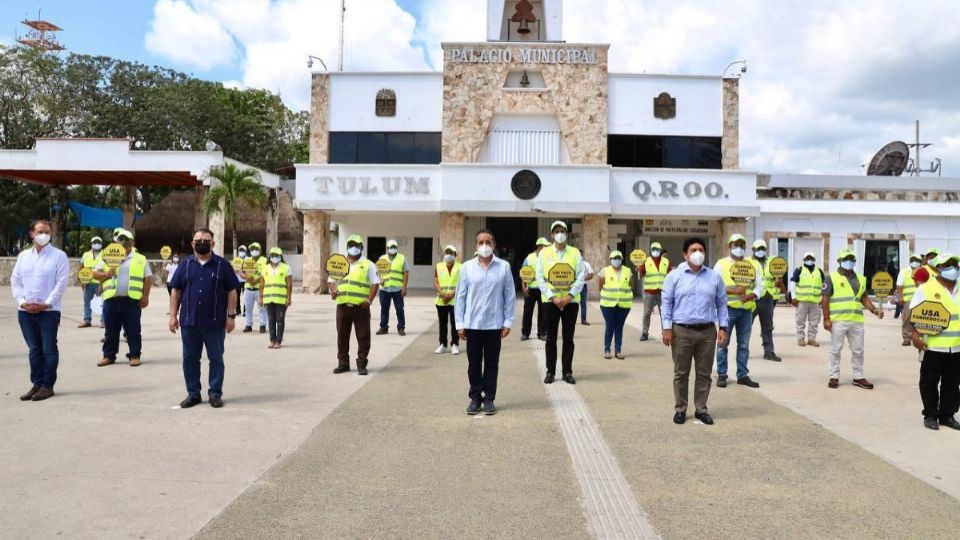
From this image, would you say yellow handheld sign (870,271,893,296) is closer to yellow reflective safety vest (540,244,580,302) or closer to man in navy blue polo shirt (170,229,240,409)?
yellow reflective safety vest (540,244,580,302)

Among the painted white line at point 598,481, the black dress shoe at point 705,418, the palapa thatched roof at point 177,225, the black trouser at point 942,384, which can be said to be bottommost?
the painted white line at point 598,481

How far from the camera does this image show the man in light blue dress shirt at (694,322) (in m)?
6.80

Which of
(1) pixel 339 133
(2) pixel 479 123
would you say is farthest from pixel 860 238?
(1) pixel 339 133

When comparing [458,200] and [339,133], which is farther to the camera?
[339,133]

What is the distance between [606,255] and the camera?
26.2m

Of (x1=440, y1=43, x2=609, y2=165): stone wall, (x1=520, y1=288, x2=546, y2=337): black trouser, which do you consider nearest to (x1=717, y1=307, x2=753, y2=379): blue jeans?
(x1=520, y1=288, x2=546, y2=337): black trouser

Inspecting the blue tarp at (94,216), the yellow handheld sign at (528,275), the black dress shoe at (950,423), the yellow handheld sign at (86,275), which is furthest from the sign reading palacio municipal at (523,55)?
the blue tarp at (94,216)

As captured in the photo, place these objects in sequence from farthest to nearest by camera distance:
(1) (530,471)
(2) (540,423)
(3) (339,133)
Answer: (3) (339,133) < (2) (540,423) < (1) (530,471)

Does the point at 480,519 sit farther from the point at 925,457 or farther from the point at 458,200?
the point at 458,200

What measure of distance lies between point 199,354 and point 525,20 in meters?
24.4

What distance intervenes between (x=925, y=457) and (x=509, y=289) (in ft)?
13.2

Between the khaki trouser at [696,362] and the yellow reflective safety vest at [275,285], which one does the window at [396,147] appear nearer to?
the yellow reflective safety vest at [275,285]

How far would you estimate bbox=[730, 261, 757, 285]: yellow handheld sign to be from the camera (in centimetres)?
909

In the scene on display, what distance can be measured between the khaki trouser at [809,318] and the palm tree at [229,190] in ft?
76.6
